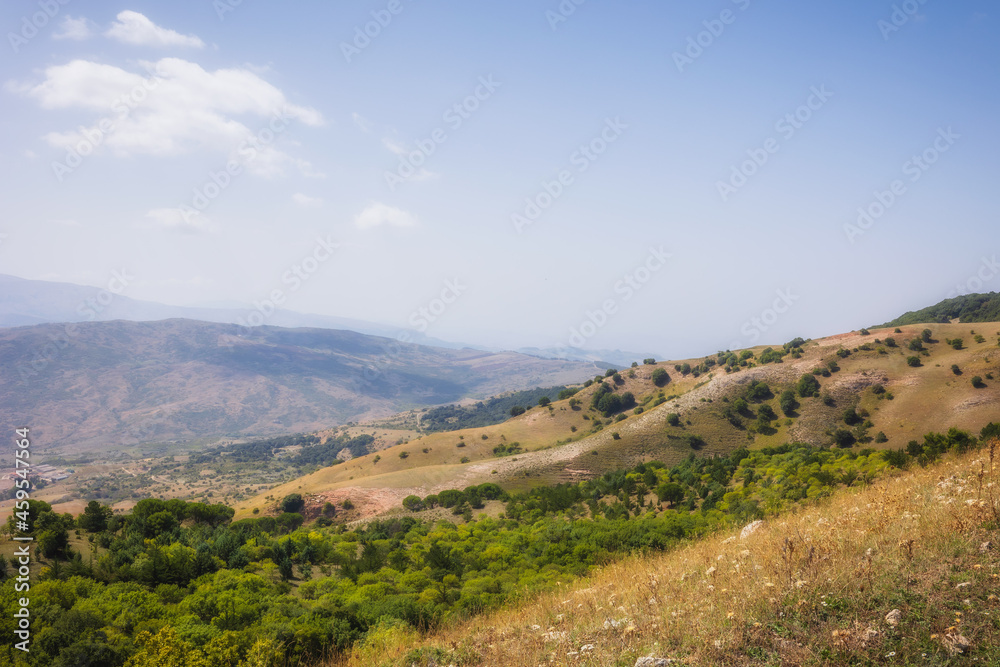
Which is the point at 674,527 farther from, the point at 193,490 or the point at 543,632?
the point at 193,490

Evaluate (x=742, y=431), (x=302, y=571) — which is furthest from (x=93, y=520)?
(x=742, y=431)

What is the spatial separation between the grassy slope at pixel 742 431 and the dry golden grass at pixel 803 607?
3956 cm

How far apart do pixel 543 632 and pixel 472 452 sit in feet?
203

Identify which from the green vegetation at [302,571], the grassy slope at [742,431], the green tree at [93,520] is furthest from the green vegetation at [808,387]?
the green tree at [93,520]

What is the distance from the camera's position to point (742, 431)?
5309 cm

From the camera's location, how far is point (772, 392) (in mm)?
56719

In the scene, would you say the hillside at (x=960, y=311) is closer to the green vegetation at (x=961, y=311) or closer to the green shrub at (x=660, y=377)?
the green vegetation at (x=961, y=311)

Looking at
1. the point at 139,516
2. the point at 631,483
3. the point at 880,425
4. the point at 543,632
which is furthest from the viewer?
the point at 880,425

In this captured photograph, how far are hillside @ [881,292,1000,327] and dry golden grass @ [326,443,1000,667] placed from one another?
84.9 metres

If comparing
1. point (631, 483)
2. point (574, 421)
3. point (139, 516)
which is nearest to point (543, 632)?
point (139, 516)

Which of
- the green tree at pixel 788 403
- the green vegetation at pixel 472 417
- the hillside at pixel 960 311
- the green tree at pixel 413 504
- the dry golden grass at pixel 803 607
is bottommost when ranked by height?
the green vegetation at pixel 472 417

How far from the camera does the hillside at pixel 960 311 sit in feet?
243

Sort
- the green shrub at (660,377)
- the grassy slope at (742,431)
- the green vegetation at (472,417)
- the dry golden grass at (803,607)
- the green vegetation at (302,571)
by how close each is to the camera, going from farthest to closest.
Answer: the green vegetation at (472,417) → the green shrub at (660,377) → the grassy slope at (742,431) → the green vegetation at (302,571) → the dry golden grass at (803,607)

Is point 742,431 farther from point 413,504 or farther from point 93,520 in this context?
point 93,520
